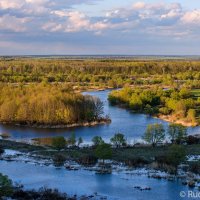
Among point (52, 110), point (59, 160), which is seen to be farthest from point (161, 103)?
point (59, 160)

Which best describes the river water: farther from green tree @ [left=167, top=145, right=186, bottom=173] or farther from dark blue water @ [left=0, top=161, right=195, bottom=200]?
green tree @ [left=167, top=145, right=186, bottom=173]

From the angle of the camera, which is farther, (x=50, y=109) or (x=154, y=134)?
(x=50, y=109)

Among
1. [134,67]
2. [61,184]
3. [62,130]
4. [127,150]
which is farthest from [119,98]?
[134,67]

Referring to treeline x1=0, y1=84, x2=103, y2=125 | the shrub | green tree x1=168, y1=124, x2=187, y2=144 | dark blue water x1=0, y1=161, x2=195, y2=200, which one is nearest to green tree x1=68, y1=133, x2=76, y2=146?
the shrub

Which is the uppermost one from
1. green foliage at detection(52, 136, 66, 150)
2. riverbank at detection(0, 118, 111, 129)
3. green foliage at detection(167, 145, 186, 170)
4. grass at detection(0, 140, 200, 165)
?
green foliage at detection(167, 145, 186, 170)

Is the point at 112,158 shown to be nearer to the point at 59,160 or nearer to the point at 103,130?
the point at 59,160

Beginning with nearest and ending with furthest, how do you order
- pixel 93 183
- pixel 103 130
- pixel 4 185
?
pixel 4 185 → pixel 93 183 → pixel 103 130
